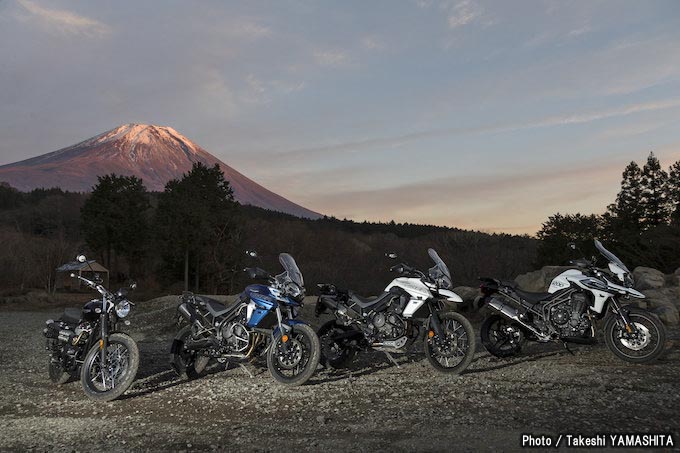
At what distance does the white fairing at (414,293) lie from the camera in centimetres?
682

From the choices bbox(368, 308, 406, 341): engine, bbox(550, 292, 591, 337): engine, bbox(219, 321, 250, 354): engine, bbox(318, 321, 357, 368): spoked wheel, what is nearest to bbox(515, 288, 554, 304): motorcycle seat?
bbox(550, 292, 591, 337): engine

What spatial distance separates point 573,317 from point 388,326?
2.58m

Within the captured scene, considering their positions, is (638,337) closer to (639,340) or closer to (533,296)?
(639,340)

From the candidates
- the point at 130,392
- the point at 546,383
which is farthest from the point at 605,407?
the point at 130,392

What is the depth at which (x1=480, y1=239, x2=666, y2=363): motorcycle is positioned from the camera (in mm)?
7105

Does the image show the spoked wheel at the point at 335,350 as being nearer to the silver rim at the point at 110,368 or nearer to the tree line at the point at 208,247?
the silver rim at the point at 110,368

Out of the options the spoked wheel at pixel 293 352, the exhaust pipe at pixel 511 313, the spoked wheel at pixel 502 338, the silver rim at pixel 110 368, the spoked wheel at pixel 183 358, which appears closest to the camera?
the silver rim at pixel 110 368

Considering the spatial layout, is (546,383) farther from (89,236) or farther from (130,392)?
(89,236)

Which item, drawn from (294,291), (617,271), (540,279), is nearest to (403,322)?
(294,291)

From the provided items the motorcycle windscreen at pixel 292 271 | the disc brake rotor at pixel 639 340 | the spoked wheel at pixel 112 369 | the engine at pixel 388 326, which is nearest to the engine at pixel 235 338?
the motorcycle windscreen at pixel 292 271

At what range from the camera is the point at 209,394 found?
19.8 ft

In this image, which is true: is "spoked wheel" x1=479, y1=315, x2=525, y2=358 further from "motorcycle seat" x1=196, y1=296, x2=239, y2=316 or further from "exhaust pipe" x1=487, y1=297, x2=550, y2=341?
"motorcycle seat" x1=196, y1=296, x2=239, y2=316

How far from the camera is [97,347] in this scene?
5.87 meters

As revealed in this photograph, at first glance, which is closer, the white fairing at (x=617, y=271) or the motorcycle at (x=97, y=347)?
the motorcycle at (x=97, y=347)
